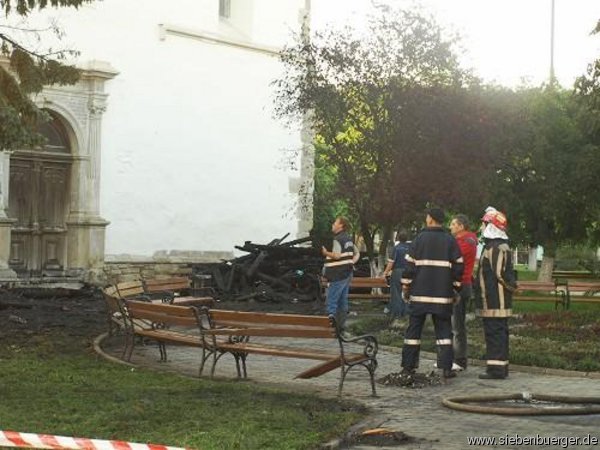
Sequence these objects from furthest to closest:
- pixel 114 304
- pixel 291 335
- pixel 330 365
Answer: pixel 114 304, pixel 291 335, pixel 330 365

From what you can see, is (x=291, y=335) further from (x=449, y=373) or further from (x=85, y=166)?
(x=85, y=166)

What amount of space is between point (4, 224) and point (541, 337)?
41.9ft

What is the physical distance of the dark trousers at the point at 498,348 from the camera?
384 inches

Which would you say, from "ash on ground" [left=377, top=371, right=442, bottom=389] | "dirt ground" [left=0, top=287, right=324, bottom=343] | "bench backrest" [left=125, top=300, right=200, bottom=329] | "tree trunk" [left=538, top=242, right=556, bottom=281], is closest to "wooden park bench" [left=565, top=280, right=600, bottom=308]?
"dirt ground" [left=0, top=287, right=324, bottom=343]

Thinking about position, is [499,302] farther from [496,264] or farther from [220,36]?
[220,36]

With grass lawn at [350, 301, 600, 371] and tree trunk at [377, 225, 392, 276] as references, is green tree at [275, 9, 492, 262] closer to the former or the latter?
tree trunk at [377, 225, 392, 276]

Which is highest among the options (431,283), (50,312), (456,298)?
(431,283)

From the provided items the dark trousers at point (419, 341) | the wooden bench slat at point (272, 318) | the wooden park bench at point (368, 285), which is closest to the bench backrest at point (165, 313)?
the wooden bench slat at point (272, 318)

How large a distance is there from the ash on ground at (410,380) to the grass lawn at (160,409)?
1218 mm

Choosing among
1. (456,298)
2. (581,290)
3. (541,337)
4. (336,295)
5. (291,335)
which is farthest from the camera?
(581,290)

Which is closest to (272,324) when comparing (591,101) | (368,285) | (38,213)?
(368,285)

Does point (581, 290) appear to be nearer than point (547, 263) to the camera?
Yes

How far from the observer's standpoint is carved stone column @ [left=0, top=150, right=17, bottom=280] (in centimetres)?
2106

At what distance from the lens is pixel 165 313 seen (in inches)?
398
